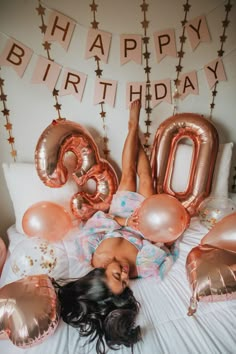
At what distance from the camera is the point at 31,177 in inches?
53.4

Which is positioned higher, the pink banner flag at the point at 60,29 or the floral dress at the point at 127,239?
the pink banner flag at the point at 60,29

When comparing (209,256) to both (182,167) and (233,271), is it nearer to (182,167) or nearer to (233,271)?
(233,271)

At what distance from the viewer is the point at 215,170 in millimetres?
1459

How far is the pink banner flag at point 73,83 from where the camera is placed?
4.65 feet

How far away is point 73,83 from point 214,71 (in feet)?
2.93

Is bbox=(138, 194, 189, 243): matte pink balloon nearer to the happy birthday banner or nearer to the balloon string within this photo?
the balloon string

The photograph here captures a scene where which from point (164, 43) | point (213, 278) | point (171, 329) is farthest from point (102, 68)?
point (171, 329)

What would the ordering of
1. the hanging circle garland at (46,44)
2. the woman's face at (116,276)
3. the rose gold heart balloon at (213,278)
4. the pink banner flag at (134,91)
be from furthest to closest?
1. the pink banner flag at (134,91)
2. the hanging circle garland at (46,44)
3. the woman's face at (116,276)
4. the rose gold heart balloon at (213,278)

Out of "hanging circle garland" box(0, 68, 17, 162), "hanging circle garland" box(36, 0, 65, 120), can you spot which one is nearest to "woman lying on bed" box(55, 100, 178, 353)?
"hanging circle garland" box(36, 0, 65, 120)

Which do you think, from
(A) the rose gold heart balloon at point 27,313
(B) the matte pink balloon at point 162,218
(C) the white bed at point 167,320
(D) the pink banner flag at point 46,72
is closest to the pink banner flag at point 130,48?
(D) the pink banner flag at point 46,72

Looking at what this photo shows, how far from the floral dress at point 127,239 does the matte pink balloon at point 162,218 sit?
9cm

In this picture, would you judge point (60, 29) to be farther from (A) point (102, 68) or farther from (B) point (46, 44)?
(A) point (102, 68)

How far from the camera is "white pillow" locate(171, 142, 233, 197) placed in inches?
57.4

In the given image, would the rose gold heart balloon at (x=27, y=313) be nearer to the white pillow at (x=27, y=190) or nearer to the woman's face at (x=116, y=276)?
the woman's face at (x=116, y=276)
